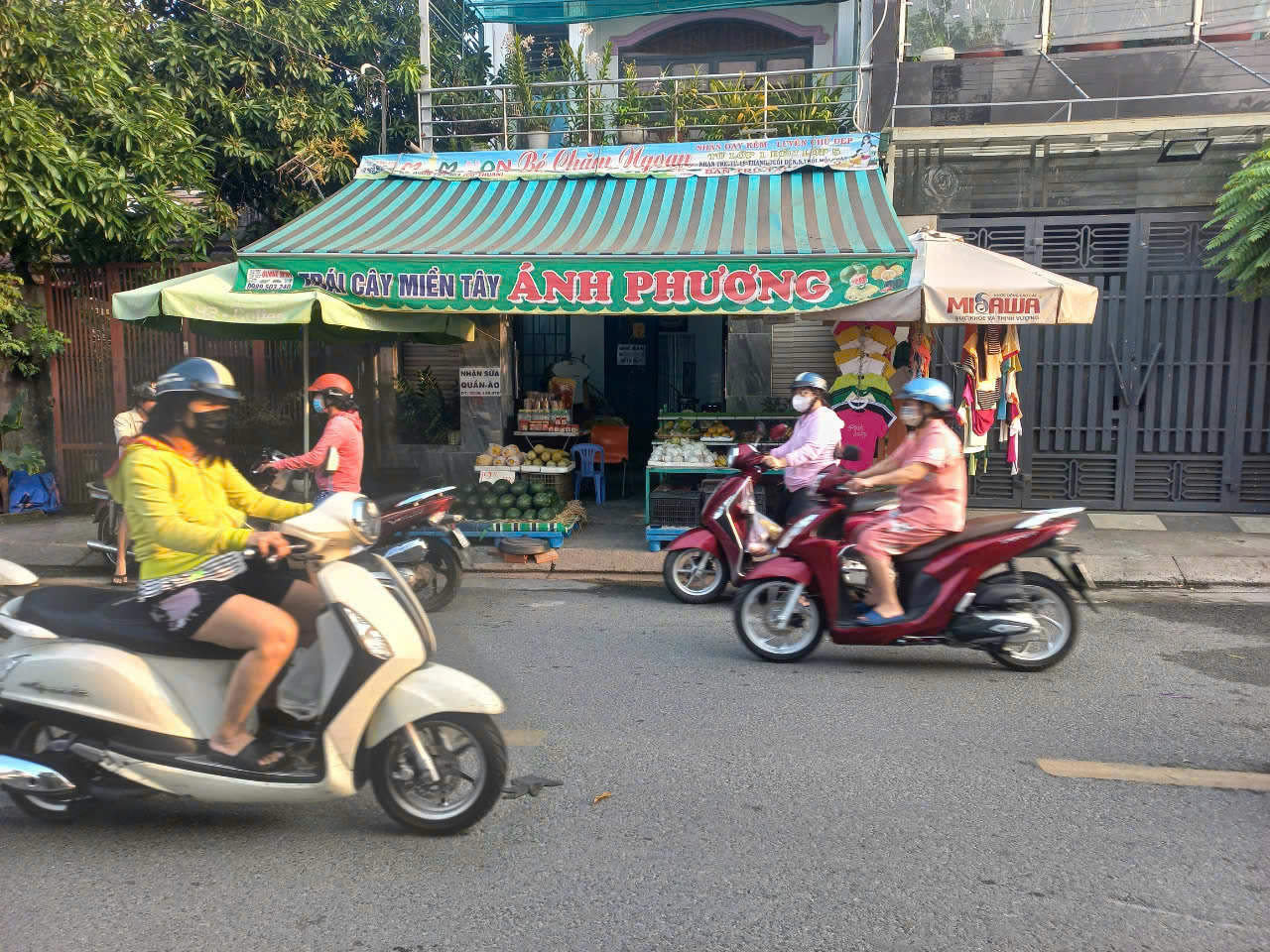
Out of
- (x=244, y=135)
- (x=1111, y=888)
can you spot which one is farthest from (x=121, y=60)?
(x=1111, y=888)

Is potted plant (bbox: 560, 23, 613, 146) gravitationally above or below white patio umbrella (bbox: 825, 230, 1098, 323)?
above

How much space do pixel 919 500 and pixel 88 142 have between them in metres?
10.1

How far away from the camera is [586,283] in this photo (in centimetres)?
880

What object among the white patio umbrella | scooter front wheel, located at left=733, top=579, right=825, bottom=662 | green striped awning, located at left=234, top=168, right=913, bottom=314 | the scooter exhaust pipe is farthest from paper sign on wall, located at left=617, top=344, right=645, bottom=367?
the scooter exhaust pipe

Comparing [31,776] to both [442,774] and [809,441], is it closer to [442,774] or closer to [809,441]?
[442,774]

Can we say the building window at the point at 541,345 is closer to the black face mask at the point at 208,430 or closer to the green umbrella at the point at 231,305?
the green umbrella at the point at 231,305

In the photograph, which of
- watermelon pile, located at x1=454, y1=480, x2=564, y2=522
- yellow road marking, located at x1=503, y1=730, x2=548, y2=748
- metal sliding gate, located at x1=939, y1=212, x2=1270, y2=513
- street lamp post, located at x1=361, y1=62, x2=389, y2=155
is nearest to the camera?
yellow road marking, located at x1=503, y1=730, x2=548, y2=748

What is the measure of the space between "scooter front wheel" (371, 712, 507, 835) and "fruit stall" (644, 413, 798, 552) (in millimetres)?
5113

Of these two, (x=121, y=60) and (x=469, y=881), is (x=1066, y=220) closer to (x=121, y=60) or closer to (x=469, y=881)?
(x=469, y=881)

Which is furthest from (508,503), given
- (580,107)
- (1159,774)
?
(1159,774)

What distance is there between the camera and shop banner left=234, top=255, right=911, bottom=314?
848 centimetres

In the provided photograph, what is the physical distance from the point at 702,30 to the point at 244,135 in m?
6.34

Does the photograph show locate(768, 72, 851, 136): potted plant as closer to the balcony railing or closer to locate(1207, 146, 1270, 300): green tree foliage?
the balcony railing

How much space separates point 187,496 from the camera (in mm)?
3691
